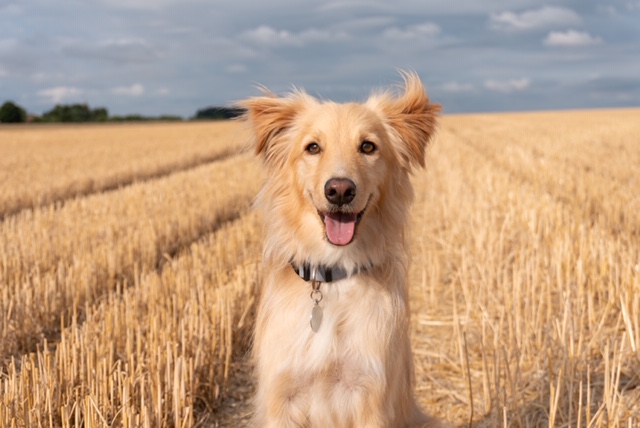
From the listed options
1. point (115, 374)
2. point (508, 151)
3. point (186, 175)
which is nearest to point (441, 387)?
point (115, 374)

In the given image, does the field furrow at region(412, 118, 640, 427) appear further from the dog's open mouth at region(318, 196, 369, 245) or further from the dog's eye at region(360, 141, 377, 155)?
the dog's eye at region(360, 141, 377, 155)

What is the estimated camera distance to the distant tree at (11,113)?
73938 millimetres

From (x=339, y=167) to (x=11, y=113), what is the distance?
8112 cm

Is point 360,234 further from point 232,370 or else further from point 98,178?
point 98,178

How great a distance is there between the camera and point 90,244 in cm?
757

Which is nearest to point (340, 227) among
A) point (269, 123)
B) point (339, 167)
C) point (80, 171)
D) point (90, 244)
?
point (339, 167)

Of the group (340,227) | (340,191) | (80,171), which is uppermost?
(340,191)

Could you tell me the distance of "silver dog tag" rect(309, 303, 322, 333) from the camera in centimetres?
297

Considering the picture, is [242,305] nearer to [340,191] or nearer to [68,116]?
[340,191]

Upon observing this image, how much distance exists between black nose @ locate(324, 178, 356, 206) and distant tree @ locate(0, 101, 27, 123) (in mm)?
80219

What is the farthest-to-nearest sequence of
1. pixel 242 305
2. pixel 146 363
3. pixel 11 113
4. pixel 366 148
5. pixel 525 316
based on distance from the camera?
pixel 11 113, pixel 242 305, pixel 525 316, pixel 146 363, pixel 366 148

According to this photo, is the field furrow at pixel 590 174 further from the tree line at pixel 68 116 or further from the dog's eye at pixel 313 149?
the tree line at pixel 68 116

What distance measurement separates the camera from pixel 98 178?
1418cm

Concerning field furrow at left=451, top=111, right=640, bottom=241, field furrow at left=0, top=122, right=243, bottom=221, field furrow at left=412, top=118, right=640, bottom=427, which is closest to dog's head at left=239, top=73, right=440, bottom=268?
field furrow at left=412, top=118, right=640, bottom=427
